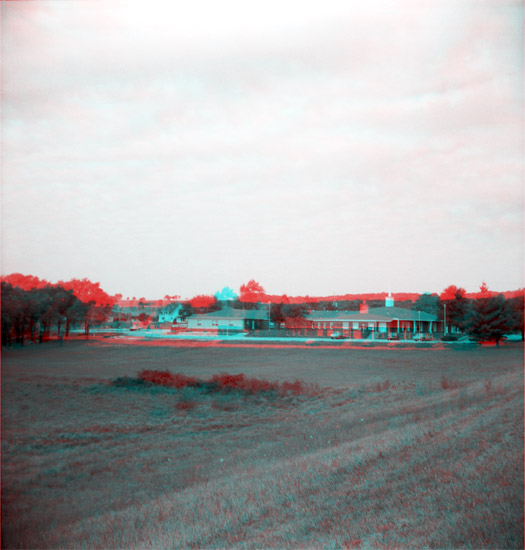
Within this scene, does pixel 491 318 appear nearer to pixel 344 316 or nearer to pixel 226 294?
pixel 344 316

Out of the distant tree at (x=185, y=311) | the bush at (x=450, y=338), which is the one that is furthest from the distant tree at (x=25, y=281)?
the bush at (x=450, y=338)

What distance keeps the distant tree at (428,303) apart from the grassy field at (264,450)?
0.61 m

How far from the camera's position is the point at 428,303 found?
16.6 feet

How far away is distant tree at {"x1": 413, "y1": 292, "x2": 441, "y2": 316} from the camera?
4926 millimetres

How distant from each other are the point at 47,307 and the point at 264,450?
243 cm

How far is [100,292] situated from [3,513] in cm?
225

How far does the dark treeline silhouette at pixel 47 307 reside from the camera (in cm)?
353

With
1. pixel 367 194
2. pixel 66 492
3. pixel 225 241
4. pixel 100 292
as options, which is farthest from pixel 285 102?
pixel 66 492

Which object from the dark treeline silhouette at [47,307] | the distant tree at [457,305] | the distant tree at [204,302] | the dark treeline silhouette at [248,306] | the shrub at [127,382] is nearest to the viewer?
the dark treeline silhouette at [47,307]

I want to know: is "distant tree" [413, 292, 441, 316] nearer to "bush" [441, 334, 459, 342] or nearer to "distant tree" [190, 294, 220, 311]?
"bush" [441, 334, 459, 342]

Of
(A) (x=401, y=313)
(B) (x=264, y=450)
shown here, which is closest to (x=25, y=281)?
(B) (x=264, y=450)

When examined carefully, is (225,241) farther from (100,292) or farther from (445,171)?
(445,171)

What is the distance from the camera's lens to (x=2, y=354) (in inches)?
151

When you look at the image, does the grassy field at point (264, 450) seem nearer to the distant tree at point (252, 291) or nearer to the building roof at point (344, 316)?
the building roof at point (344, 316)
